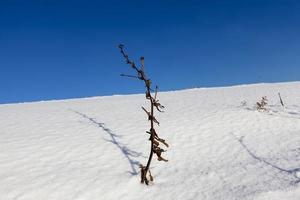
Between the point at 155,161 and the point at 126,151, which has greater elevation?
the point at 126,151

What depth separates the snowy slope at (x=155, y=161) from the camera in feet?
21.5

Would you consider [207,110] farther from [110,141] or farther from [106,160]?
[106,160]

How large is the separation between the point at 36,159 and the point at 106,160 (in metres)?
1.37

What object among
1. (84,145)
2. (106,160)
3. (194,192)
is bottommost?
(194,192)

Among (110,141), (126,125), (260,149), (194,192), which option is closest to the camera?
(194,192)

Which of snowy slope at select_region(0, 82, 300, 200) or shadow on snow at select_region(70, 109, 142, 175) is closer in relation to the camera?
snowy slope at select_region(0, 82, 300, 200)

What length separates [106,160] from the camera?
27.3ft

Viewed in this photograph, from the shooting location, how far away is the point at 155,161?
27.6ft

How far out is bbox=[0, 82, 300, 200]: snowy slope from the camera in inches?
258

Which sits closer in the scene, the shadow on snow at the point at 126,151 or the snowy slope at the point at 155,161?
the snowy slope at the point at 155,161

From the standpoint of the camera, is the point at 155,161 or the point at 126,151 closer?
the point at 155,161

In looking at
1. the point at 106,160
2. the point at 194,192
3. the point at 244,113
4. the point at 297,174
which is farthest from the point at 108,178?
the point at 244,113

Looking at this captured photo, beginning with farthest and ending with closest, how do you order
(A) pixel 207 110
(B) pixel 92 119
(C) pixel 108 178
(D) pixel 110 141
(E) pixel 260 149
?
1. (A) pixel 207 110
2. (B) pixel 92 119
3. (D) pixel 110 141
4. (E) pixel 260 149
5. (C) pixel 108 178

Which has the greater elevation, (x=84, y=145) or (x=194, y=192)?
(x=84, y=145)
